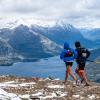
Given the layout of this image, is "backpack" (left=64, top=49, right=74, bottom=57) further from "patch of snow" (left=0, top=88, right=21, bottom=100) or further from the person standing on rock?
"patch of snow" (left=0, top=88, right=21, bottom=100)

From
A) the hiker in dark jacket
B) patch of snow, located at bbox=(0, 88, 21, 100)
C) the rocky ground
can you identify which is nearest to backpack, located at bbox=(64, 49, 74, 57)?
the hiker in dark jacket

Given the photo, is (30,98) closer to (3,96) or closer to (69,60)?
(3,96)

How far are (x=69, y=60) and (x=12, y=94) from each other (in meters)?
4.62

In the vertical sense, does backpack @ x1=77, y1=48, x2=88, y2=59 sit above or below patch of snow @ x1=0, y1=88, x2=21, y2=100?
above

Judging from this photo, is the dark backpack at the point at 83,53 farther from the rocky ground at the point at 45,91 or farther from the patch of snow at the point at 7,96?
the patch of snow at the point at 7,96

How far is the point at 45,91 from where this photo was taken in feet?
70.6

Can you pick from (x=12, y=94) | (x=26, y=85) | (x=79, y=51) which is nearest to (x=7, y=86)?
(x=26, y=85)

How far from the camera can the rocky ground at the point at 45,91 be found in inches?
781

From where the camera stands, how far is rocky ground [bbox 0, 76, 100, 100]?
1983 centimetres

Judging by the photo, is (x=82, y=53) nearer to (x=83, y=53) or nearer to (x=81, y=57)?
(x=83, y=53)

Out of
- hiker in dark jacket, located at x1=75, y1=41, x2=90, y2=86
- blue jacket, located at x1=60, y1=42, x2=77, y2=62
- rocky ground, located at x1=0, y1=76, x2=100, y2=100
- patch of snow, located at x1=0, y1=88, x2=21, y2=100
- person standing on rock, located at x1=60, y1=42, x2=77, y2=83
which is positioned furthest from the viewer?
hiker in dark jacket, located at x1=75, y1=41, x2=90, y2=86

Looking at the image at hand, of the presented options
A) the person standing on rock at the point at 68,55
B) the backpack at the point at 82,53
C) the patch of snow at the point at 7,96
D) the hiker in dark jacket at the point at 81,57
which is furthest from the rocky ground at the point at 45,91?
the backpack at the point at 82,53

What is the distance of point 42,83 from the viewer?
80.7 feet

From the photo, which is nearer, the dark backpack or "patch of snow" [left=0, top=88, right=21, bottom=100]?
"patch of snow" [left=0, top=88, right=21, bottom=100]
